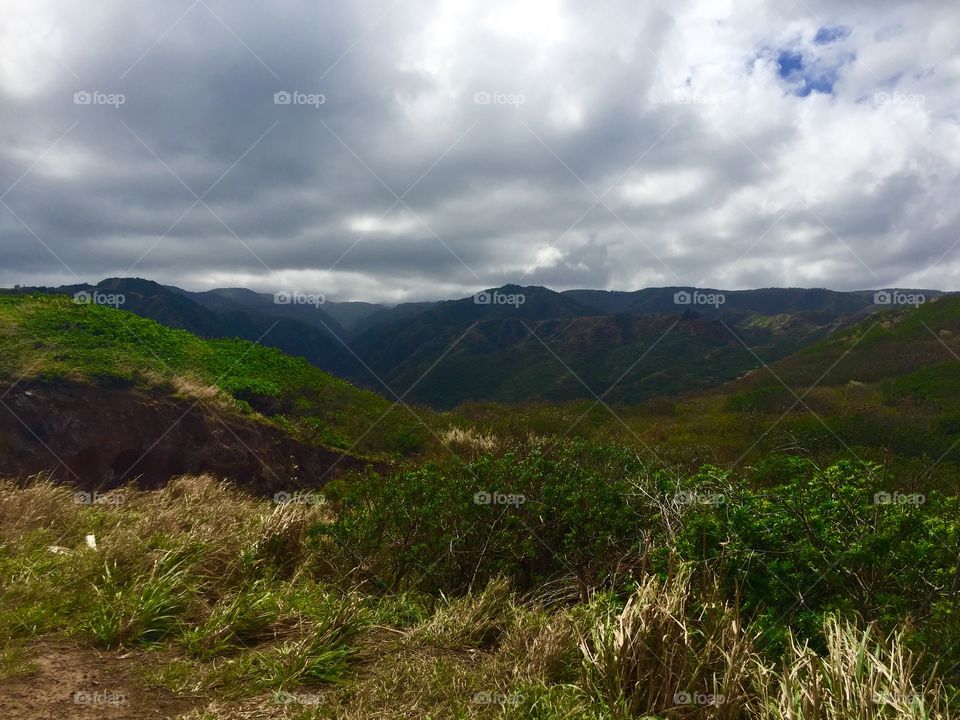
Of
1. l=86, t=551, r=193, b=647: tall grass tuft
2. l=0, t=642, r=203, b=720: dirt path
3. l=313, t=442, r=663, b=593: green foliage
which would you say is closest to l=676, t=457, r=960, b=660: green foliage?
l=313, t=442, r=663, b=593: green foliage

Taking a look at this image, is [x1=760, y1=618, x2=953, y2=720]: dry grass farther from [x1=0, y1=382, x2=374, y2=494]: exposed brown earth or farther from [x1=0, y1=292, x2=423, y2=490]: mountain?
[x1=0, y1=292, x2=423, y2=490]: mountain

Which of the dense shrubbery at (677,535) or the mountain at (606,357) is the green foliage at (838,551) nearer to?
the dense shrubbery at (677,535)

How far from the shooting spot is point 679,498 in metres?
5.14

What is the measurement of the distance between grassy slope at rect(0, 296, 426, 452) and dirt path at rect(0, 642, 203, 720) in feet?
28.3

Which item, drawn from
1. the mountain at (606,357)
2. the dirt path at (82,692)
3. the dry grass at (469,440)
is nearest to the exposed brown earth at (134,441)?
the dry grass at (469,440)

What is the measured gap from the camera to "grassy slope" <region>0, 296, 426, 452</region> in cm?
1117

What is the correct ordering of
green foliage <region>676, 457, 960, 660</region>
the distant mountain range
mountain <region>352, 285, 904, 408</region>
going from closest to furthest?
1. green foliage <region>676, 457, 960, 660</region>
2. mountain <region>352, 285, 904, 408</region>
3. the distant mountain range

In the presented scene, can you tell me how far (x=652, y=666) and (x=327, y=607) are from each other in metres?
2.35

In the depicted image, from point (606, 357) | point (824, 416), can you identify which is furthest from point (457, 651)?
point (606, 357)

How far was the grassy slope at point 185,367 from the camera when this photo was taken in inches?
440

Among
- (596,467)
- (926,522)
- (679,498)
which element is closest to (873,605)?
(926,522)

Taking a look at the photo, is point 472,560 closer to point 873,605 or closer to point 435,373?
point 873,605

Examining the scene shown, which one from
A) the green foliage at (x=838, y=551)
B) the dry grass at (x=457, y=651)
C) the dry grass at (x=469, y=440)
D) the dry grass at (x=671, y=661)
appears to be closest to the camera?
the dry grass at (x=457, y=651)

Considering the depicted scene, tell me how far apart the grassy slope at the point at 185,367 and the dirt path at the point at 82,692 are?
863 centimetres
